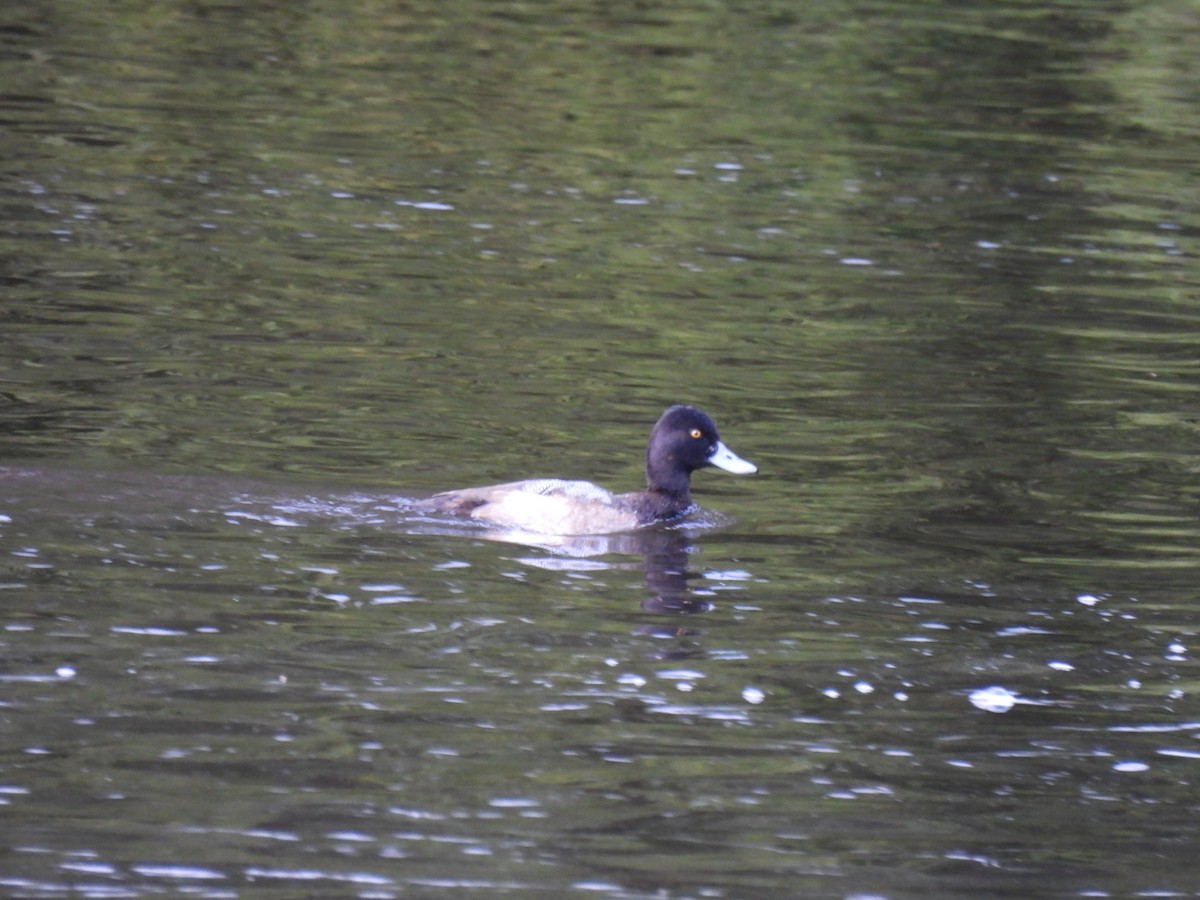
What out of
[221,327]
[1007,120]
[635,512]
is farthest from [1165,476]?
[1007,120]

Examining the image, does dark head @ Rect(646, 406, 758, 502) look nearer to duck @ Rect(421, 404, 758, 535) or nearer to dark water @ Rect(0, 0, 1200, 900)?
duck @ Rect(421, 404, 758, 535)

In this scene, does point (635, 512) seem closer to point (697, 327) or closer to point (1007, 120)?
point (697, 327)

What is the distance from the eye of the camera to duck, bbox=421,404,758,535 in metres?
12.7

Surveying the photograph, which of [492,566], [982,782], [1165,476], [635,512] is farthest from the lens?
[1165,476]

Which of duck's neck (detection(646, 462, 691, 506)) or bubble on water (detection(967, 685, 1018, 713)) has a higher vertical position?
duck's neck (detection(646, 462, 691, 506))

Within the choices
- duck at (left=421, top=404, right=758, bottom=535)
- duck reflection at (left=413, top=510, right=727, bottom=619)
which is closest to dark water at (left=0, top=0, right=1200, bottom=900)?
duck reflection at (left=413, top=510, right=727, bottom=619)

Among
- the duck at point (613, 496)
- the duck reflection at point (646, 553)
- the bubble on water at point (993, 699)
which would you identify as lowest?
the bubble on water at point (993, 699)

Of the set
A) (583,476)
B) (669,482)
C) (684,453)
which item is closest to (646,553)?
(669,482)

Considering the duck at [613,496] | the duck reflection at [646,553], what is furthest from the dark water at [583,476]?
the duck at [613,496]

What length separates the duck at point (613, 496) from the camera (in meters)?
12.7

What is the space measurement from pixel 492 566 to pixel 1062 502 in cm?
412

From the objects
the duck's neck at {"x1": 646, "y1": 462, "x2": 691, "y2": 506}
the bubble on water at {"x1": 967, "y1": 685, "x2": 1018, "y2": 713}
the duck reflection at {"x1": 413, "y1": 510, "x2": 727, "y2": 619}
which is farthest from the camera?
the duck's neck at {"x1": 646, "y1": 462, "x2": 691, "y2": 506}

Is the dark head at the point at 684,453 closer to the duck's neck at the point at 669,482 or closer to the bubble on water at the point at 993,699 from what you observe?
the duck's neck at the point at 669,482

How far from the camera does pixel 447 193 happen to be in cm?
2350
